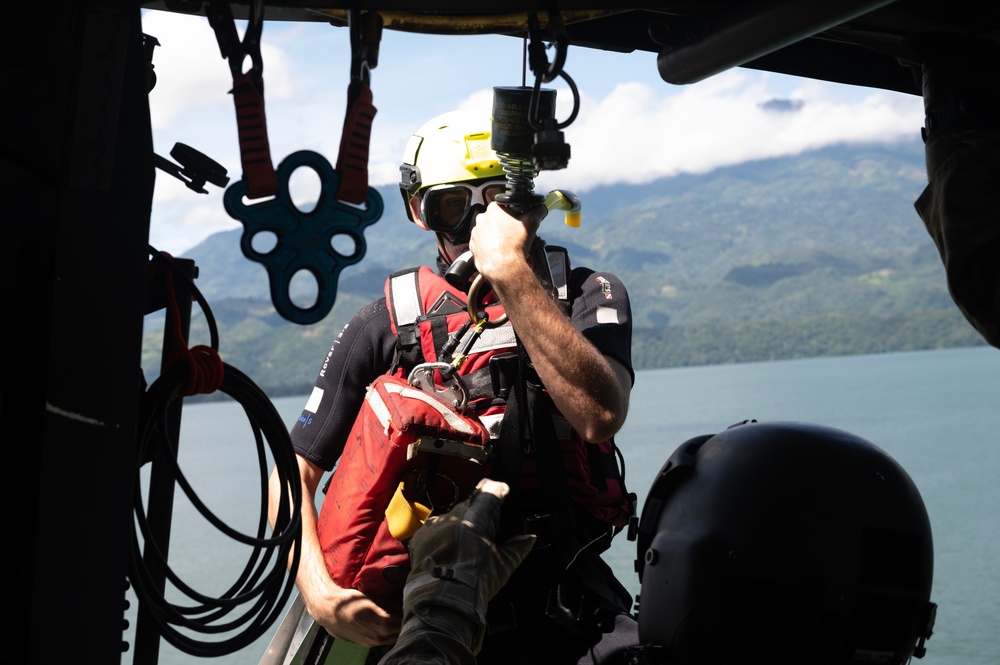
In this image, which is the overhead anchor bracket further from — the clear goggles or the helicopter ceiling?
the clear goggles

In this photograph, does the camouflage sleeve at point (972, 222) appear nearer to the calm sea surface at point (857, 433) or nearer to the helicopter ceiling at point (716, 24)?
the helicopter ceiling at point (716, 24)

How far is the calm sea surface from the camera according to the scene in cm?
2967

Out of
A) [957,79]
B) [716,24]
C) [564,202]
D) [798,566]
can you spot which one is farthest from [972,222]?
[564,202]

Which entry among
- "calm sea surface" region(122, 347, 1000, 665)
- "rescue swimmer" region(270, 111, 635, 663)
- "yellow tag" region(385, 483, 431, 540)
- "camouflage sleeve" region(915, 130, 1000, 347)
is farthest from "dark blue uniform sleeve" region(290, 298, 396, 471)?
"calm sea surface" region(122, 347, 1000, 665)

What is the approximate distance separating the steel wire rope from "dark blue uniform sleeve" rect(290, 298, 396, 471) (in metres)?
0.64

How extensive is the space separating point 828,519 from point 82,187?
157 cm

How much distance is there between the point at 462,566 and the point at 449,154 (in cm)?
118

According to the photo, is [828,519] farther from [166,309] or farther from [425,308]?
[166,309]

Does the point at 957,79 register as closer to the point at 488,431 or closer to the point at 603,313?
the point at 603,313

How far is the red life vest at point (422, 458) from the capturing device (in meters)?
2.35

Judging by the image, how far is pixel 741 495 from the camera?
7.32 feet

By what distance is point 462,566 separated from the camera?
7.14 ft

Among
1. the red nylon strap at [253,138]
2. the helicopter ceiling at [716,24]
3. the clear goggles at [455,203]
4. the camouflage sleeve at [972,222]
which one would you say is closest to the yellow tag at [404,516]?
the clear goggles at [455,203]

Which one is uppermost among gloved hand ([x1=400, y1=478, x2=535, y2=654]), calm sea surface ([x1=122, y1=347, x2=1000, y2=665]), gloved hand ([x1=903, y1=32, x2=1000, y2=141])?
gloved hand ([x1=903, y1=32, x2=1000, y2=141])
